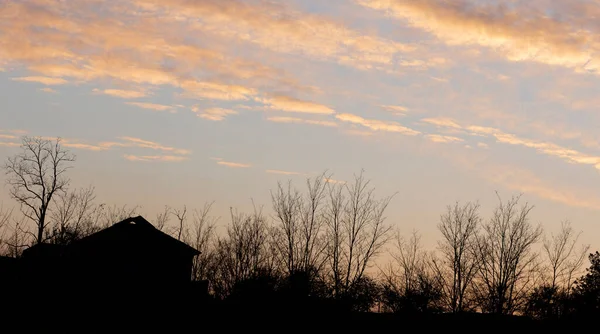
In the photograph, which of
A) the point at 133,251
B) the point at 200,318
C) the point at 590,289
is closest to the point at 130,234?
the point at 133,251

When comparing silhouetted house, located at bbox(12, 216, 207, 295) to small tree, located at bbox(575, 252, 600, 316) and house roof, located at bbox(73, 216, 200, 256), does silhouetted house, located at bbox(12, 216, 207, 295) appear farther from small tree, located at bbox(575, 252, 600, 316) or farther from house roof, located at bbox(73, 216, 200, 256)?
small tree, located at bbox(575, 252, 600, 316)

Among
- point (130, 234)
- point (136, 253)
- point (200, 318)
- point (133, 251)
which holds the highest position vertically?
point (130, 234)

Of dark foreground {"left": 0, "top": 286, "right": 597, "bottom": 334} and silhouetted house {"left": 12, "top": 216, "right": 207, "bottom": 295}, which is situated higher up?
silhouetted house {"left": 12, "top": 216, "right": 207, "bottom": 295}

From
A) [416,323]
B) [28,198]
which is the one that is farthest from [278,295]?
[28,198]

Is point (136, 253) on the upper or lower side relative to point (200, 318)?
upper

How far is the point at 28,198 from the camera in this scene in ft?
180

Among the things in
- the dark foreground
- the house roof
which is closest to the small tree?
the dark foreground

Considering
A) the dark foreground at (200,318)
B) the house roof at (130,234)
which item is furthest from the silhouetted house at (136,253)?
the dark foreground at (200,318)

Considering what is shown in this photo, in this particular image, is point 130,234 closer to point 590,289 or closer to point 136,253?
point 136,253

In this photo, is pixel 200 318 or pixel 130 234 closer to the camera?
pixel 200 318

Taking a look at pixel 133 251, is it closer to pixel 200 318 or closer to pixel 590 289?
pixel 200 318

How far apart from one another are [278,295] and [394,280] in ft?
63.5

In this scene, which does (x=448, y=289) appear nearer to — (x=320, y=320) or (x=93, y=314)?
(x=320, y=320)

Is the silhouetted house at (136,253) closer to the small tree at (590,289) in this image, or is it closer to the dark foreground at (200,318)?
the dark foreground at (200,318)
